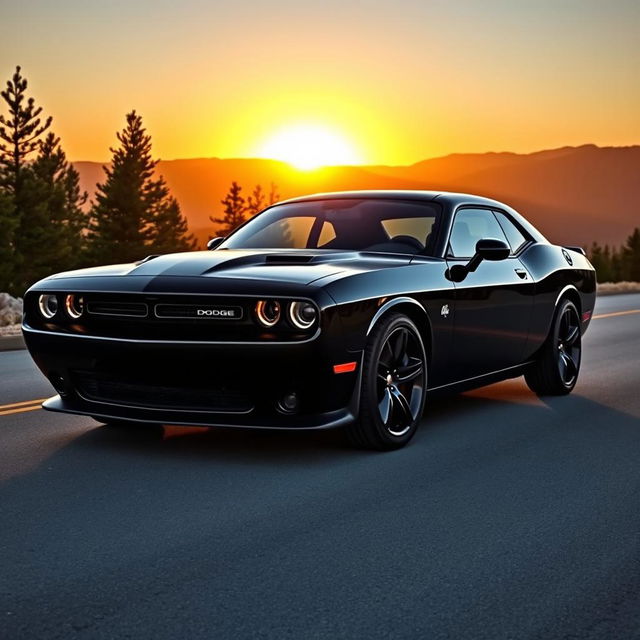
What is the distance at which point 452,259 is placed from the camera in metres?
6.92

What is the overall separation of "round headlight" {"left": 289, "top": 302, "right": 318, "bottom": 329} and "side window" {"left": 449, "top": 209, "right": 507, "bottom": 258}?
180 cm

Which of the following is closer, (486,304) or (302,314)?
(302,314)

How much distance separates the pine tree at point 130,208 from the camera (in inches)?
3489

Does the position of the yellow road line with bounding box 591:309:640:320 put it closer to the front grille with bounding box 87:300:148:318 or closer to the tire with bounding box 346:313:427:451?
the tire with bounding box 346:313:427:451

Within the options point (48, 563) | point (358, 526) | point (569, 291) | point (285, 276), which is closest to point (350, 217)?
point (285, 276)

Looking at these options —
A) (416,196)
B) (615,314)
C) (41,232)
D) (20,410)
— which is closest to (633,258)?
(41,232)

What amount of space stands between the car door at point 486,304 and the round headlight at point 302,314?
4.99 feet

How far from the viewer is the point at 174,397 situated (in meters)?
5.62

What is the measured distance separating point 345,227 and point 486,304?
3.47 ft

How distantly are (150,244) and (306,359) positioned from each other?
8603cm

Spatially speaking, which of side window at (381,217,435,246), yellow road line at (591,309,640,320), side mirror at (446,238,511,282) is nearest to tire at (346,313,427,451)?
side mirror at (446,238,511,282)

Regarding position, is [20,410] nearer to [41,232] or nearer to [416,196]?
[416,196]

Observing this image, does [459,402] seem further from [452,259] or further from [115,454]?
[115,454]

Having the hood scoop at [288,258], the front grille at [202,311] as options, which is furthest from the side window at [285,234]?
the front grille at [202,311]
